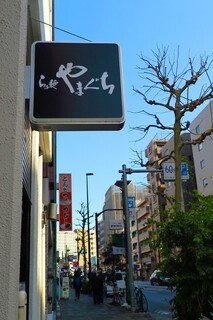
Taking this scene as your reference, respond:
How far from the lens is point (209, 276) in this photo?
7.38 m

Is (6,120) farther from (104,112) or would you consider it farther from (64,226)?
(64,226)

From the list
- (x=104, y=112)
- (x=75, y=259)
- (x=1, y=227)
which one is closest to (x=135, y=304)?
(x=104, y=112)

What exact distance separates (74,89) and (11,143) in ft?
4.51

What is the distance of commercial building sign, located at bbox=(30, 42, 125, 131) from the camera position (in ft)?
10.6

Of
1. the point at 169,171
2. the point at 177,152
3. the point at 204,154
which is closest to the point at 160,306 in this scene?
the point at 169,171

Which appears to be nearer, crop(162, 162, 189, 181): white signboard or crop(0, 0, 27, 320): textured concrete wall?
crop(0, 0, 27, 320): textured concrete wall

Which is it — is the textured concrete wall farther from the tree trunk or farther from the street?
the street

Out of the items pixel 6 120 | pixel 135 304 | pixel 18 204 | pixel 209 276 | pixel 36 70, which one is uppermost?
pixel 36 70

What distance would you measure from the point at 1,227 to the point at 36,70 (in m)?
1.75

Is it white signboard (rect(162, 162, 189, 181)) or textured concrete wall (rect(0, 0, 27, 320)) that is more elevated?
white signboard (rect(162, 162, 189, 181))

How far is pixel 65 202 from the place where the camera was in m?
17.8

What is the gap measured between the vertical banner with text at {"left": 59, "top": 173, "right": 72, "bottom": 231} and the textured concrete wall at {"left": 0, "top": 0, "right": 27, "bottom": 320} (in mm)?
15397

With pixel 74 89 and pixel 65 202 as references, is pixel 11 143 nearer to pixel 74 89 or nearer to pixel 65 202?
pixel 74 89

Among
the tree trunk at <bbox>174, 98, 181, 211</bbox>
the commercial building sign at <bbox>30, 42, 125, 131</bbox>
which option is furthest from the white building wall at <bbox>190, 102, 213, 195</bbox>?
the commercial building sign at <bbox>30, 42, 125, 131</bbox>
